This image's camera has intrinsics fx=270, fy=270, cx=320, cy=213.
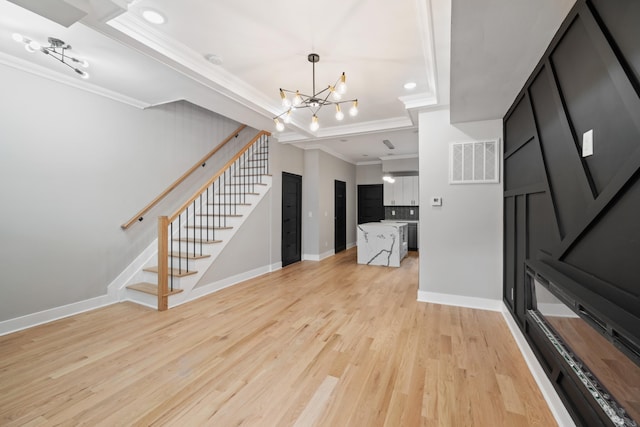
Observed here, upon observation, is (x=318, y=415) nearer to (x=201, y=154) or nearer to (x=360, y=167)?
(x=201, y=154)

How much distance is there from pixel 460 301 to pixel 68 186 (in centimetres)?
519

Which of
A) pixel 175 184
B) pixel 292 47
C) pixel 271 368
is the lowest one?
pixel 271 368

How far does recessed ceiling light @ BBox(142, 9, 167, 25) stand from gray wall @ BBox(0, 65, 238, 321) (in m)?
1.89

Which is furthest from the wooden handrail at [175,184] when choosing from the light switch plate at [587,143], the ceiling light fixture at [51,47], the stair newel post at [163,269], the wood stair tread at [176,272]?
the light switch plate at [587,143]

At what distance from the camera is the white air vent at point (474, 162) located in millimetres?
3451

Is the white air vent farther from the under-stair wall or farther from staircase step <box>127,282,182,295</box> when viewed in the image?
staircase step <box>127,282,182,295</box>

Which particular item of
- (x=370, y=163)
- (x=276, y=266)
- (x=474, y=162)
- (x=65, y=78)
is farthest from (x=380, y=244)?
(x=65, y=78)

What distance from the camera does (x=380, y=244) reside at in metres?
6.08

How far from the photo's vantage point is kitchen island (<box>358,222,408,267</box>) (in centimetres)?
596

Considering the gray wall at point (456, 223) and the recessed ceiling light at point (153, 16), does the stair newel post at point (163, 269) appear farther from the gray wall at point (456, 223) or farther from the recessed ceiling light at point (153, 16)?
the gray wall at point (456, 223)

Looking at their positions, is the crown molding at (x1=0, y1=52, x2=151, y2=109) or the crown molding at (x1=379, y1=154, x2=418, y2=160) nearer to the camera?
the crown molding at (x1=0, y1=52, x2=151, y2=109)

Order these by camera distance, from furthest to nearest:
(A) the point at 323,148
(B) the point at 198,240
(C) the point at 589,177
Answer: (A) the point at 323,148, (B) the point at 198,240, (C) the point at 589,177

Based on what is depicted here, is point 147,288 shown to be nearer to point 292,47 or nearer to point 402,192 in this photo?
point 292,47

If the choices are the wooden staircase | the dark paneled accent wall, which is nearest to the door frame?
the wooden staircase
